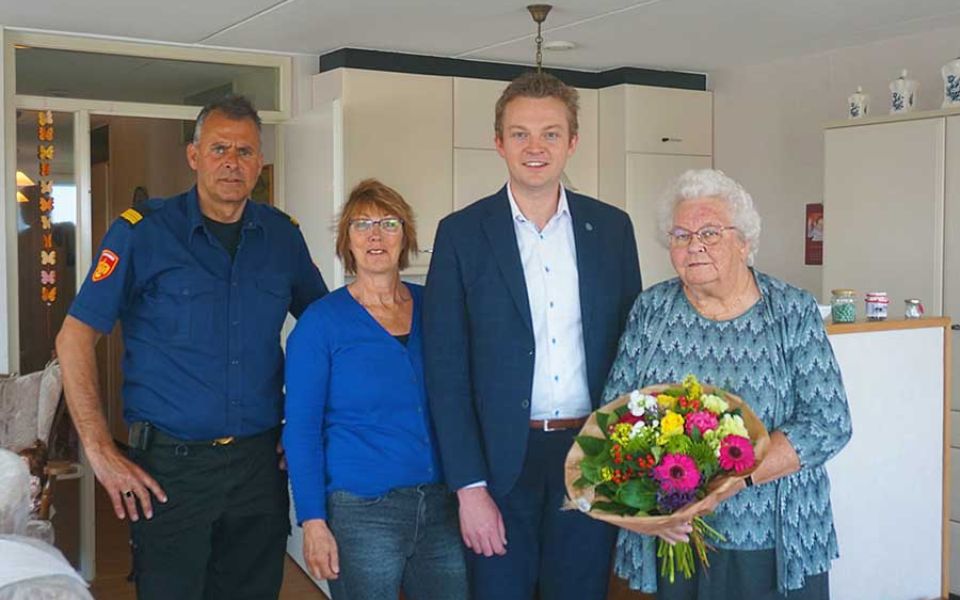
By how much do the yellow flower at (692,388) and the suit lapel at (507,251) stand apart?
0.37 metres

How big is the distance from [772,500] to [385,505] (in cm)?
78

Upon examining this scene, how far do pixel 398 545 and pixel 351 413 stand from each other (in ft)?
0.95

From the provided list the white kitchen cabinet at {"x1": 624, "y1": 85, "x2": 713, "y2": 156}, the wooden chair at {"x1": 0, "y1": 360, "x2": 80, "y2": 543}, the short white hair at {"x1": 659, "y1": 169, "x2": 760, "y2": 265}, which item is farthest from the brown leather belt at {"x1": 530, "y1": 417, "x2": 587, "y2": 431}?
the white kitchen cabinet at {"x1": 624, "y1": 85, "x2": 713, "y2": 156}

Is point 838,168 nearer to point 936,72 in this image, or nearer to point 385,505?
point 936,72

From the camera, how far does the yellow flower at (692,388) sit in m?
2.03

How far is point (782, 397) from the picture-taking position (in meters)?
2.14

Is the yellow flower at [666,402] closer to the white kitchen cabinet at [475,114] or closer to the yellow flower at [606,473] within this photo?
the yellow flower at [606,473]

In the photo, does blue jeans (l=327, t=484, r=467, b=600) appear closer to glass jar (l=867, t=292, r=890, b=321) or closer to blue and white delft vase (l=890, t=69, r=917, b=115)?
glass jar (l=867, t=292, r=890, b=321)

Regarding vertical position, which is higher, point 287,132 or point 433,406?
point 287,132

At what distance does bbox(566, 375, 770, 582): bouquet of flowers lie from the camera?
1.93 m

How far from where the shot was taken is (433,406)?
2.25m

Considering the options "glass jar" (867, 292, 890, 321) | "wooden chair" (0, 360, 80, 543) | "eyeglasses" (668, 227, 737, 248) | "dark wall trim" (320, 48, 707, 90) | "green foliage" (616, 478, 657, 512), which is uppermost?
"dark wall trim" (320, 48, 707, 90)

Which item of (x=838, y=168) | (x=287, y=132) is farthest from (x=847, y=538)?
(x=287, y=132)

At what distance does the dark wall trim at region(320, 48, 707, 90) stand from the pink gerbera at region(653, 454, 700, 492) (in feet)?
13.0
